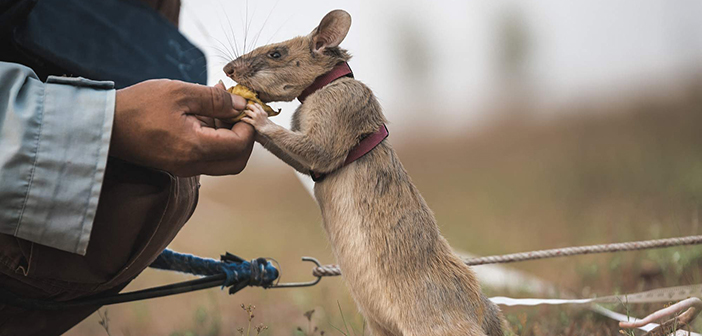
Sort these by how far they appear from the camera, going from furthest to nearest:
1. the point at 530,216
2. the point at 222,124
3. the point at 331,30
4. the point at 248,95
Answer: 1. the point at 530,216
2. the point at 331,30
3. the point at 248,95
4. the point at 222,124

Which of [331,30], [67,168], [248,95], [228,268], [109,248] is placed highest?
[331,30]

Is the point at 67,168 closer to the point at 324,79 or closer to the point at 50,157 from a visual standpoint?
the point at 50,157

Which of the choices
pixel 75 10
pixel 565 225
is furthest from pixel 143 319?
pixel 565 225

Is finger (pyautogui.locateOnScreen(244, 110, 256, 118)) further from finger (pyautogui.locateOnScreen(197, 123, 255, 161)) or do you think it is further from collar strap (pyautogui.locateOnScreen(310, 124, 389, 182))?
collar strap (pyautogui.locateOnScreen(310, 124, 389, 182))

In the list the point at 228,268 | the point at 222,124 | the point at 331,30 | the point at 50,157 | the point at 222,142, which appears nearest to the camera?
the point at 50,157

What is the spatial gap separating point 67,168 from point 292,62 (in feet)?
2.31

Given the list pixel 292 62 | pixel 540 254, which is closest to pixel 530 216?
pixel 540 254

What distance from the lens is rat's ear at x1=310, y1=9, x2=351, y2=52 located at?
1.55 m

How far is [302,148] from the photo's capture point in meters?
1.35

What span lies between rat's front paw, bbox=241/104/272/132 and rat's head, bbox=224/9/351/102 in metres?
0.14

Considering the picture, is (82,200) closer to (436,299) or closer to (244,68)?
(244,68)

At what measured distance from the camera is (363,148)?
1419 millimetres

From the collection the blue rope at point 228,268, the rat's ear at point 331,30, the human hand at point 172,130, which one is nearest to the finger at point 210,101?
the human hand at point 172,130

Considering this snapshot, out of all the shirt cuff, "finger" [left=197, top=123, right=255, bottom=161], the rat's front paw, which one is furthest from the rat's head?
the shirt cuff
